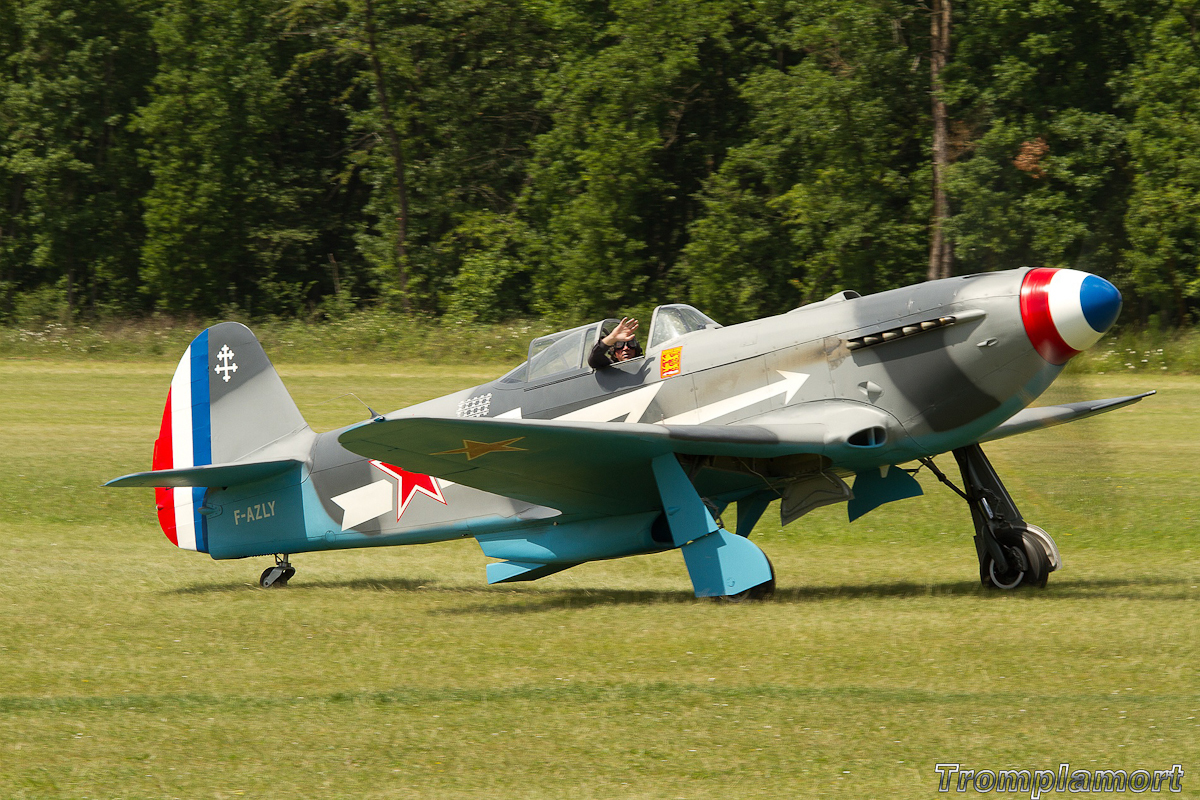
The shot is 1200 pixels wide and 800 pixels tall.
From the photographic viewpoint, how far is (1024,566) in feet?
28.9

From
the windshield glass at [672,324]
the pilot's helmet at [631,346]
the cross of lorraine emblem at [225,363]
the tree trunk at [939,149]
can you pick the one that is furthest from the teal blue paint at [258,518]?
the tree trunk at [939,149]

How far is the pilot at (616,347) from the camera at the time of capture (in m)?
9.18

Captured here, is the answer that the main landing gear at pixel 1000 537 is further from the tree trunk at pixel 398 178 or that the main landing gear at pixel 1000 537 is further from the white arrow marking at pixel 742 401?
the tree trunk at pixel 398 178

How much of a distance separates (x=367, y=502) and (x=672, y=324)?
2865 millimetres

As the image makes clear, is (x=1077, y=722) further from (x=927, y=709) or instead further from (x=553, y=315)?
(x=553, y=315)

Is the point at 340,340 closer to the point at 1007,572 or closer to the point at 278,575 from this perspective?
the point at 278,575

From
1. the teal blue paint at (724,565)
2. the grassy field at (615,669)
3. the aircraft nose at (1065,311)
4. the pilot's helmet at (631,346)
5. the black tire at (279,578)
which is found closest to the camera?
the grassy field at (615,669)

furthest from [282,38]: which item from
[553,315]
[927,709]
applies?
[927,709]

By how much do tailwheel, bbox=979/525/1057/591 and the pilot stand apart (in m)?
2.98

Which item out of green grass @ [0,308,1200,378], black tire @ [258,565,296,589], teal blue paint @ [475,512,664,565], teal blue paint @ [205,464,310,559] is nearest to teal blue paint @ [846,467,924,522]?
teal blue paint @ [475,512,664,565]

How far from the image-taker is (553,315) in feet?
107

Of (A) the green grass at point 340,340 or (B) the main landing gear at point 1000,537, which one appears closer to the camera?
(B) the main landing gear at point 1000,537

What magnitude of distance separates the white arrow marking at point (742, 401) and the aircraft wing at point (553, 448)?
1.01ft

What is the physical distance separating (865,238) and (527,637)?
23.5m
